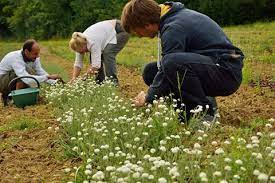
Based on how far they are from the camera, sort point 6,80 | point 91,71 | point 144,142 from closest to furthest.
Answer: point 144,142, point 91,71, point 6,80

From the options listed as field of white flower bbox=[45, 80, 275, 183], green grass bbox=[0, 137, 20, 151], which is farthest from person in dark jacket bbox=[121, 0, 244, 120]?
green grass bbox=[0, 137, 20, 151]

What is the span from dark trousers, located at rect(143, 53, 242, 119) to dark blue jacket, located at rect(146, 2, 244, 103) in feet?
0.22

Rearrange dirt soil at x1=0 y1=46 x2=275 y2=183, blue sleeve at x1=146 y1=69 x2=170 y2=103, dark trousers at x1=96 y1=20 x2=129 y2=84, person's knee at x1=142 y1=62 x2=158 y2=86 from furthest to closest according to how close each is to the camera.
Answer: dark trousers at x1=96 y1=20 x2=129 y2=84 → person's knee at x1=142 y1=62 x2=158 y2=86 → blue sleeve at x1=146 y1=69 x2=170 y2=103 → dirt soil at x1=0 y1=46 x2=275 y2=183

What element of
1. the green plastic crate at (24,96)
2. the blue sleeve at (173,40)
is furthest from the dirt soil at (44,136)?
the blue sleeve at (173,40)

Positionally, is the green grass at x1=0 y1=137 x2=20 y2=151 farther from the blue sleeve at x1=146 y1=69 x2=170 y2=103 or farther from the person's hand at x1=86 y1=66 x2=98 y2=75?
the person's hand at x1=86 y1=66 x2=98 y2=75

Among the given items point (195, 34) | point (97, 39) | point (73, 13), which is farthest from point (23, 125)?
point (73, 13)

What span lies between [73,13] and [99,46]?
34.1 metres

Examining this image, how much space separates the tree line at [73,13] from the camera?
3350 cm

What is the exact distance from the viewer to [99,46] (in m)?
7.20

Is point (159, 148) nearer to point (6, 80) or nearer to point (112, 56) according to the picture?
point (112, 56)

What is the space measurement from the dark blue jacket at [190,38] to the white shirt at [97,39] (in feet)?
8.68

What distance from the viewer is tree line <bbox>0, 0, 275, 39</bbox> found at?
3350 cm

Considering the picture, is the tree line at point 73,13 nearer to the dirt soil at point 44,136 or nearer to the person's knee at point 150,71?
the dirt soil at point 44,136

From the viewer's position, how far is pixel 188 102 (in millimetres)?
4480
